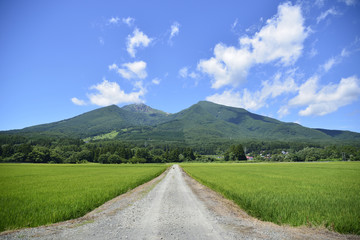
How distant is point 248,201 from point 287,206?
2517 millimetres

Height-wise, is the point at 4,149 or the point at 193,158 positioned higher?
the point at 4,149

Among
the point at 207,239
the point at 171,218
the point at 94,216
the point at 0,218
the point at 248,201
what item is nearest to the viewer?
the point at 207,239

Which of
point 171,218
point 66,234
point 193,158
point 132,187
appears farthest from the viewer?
point 193,158

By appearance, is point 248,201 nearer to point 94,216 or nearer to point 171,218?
point 171,218

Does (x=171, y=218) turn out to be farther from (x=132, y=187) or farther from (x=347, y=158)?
(x=347, y=158)

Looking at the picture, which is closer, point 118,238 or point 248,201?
point 118,238

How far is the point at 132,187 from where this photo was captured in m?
24.3

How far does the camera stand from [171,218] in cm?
996

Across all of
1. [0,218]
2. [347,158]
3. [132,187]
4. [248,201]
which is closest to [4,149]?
[132,187]

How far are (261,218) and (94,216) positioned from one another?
9758mm

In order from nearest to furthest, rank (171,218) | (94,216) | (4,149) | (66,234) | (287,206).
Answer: (66,234), (171,218), (94,216), (287,206), (4,149)

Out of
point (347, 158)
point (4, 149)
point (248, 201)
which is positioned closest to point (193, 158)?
point (347, 158)

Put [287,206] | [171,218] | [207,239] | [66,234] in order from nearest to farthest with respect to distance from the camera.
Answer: [207,239]
[66,234]
[171,218]
[287,206]

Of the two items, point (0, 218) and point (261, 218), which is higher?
point (0, 218)
